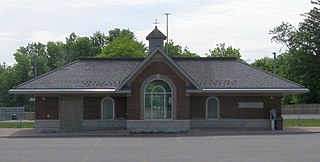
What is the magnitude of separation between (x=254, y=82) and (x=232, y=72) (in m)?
2.23

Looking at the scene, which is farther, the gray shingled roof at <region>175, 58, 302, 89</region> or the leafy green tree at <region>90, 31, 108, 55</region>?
the leafy green tree at <region>90, 31, 108, 55</region>

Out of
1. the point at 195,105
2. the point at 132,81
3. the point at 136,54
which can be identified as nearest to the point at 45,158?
the point at 132,81

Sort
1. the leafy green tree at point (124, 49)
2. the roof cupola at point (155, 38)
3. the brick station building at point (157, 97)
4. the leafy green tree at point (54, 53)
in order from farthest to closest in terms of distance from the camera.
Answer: the leafy green tree at point (54, 53) → the leafy green tree at point (124, 49) → the roof cupola at point (155, 38) → the brick station building at point (157, 97)

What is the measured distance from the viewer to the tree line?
265ft

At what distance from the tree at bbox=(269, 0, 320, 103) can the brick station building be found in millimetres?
39119

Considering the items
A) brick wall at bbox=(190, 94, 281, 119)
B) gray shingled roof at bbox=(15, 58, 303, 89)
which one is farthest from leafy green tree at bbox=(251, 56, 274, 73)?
brick wall at bbox=(190, 94, 281, 119)

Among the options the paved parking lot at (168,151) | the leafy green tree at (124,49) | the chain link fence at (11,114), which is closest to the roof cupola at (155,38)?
the paved parking lot at (168,151)

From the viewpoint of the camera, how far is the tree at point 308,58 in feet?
262

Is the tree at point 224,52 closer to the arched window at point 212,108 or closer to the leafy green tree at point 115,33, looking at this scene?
the leafy green tree at point 115,33

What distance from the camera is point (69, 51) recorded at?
108188 mm

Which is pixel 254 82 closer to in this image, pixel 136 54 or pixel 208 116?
pixel 208 116

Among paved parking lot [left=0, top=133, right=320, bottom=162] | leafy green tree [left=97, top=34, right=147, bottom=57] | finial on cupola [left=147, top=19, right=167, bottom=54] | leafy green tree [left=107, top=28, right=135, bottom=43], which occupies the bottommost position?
paved parking lot [left=0, top=133, right=320, bottom=162]

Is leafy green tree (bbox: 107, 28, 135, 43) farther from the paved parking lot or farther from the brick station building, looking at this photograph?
the paved parking lot

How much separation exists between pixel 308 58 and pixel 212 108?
42.5m
